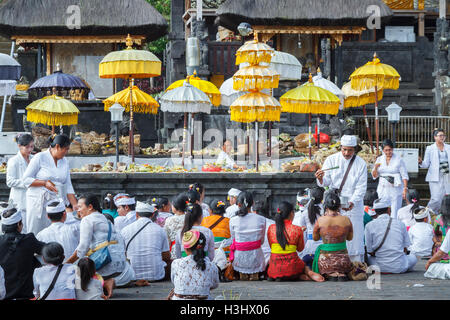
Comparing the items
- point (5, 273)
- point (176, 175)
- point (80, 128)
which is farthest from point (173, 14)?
point (5, 273)

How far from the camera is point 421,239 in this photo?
12.2m

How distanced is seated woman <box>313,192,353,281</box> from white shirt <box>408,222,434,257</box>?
2.43 metres

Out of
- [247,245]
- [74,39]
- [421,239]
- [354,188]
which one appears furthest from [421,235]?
[74,39]

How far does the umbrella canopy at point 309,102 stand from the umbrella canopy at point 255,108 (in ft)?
4.84

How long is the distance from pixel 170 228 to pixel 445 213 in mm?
3563

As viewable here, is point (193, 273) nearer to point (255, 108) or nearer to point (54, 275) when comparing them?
point (54, 275)

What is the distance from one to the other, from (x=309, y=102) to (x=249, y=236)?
7.76 metres

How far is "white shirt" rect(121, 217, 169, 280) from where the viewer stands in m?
9.84

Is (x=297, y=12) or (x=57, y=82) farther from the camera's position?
(x=297, y=12)

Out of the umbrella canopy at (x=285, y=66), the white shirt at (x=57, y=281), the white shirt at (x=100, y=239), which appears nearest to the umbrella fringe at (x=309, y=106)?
the umbrella canopy at (x=285, y=66)

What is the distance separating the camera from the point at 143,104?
1828 cm

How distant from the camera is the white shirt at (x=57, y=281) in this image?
7.30m
